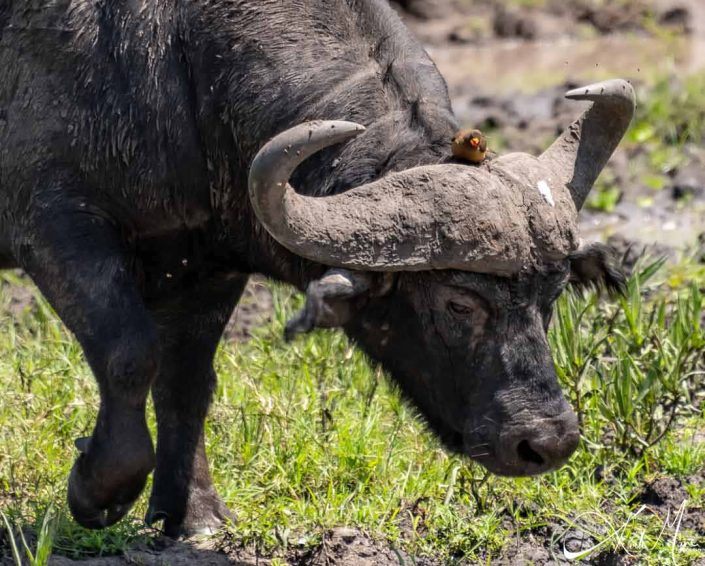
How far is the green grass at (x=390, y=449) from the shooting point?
5660 millimetres

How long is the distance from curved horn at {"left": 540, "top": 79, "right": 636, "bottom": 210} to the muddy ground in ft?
4.47

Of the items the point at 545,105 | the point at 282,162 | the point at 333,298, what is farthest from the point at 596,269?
the point at 545,105

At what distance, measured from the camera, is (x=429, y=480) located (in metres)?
6.01

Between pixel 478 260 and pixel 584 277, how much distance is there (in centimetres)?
62

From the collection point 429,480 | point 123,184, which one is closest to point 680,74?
point 429,480

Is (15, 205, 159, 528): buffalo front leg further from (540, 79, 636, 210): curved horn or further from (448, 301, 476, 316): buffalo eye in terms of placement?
(540, 79, 636, 210): curved horn

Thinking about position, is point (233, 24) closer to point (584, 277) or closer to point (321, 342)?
point (584, 277)

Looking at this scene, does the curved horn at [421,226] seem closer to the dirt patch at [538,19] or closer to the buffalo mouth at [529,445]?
the buffalo mouth at [529,445]

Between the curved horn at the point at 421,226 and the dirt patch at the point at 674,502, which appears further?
the dirt patch at the point at 674,502

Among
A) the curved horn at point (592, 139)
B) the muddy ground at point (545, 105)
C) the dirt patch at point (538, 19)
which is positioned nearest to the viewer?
the curved horn at point (592, 139)

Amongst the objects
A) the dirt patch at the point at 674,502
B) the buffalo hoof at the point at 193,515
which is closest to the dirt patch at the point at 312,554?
the buffalo hoof at the point at 193,515

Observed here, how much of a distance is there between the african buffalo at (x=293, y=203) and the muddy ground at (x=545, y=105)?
1.94 feet

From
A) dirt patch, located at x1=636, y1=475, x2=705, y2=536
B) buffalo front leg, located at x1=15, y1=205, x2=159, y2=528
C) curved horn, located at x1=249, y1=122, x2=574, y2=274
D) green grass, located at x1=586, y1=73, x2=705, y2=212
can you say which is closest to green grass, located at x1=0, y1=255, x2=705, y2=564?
dirt patch, located at x1=636, y1=475, x2=705, y2=536

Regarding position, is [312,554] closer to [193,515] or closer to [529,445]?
[193,515]
